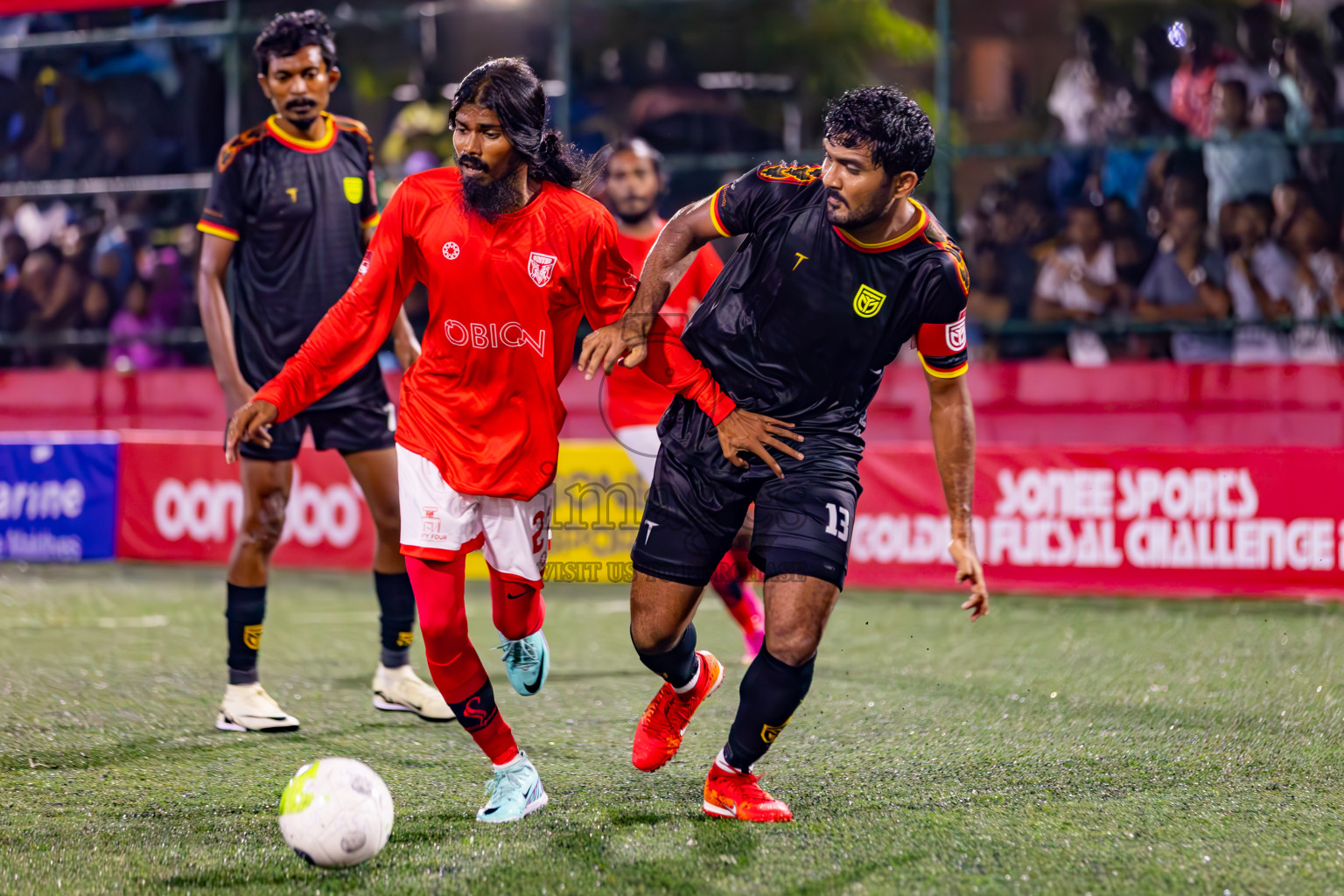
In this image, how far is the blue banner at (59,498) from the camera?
9.88m

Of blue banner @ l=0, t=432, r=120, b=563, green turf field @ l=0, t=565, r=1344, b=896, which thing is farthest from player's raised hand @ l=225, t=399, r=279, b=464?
blue banner @ l=0, t=432, r=120, b=563

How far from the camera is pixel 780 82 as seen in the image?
11875 millimetres

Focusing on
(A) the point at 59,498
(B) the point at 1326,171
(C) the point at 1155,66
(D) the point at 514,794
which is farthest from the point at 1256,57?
(A) the point at 59,498

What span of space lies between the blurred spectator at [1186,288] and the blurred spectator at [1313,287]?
46cm

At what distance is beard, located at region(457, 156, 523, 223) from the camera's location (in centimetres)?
382

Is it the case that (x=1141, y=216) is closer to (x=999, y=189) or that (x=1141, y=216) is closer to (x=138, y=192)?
(x=999, y=189)

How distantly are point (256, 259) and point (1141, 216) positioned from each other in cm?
674

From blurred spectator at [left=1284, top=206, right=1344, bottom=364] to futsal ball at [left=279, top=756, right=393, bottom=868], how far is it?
7968 millimetres

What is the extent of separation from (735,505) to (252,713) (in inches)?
84.8

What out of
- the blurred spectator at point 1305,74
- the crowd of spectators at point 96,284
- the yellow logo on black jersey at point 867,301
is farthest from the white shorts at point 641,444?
the crowd of spectators at point 96,284

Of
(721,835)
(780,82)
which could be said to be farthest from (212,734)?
(780,82)

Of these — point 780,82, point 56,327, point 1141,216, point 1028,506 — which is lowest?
point 1028,506

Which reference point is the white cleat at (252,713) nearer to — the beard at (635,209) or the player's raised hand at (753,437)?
the player's raised hand at (753,437)

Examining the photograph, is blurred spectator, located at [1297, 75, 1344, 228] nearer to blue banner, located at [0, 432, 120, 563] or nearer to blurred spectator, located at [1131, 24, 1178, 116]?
blurred spectator, located at [1131, 24, 1178, 116]
